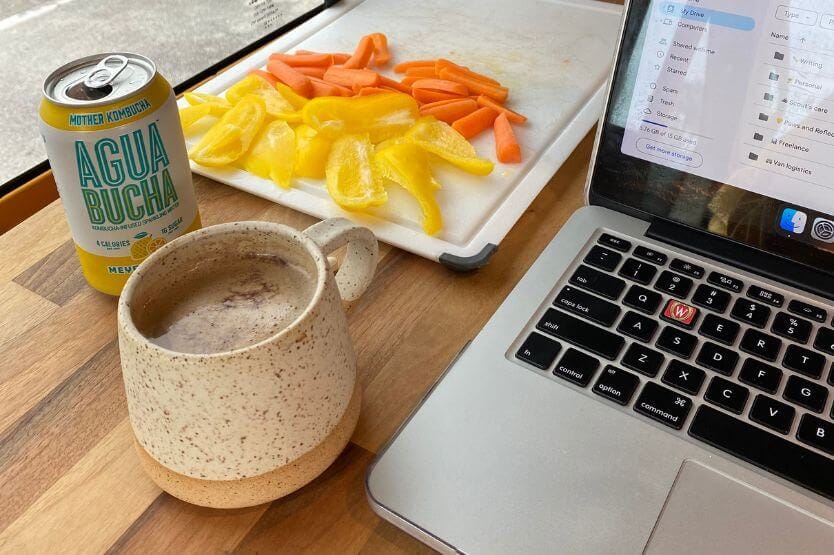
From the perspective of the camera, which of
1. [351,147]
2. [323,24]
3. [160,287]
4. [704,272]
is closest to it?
[160,287]

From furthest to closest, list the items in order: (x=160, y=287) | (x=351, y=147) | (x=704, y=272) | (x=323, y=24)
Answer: (x=323, y=24) → (x=351, y=147) → (x=704, y=272) → (x=160, y=287)

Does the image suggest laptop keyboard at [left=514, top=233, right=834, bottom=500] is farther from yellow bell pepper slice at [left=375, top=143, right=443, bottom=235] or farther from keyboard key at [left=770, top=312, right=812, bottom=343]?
yellow bell pepper slice at [left=375, top=143, right=443, bottom=235]

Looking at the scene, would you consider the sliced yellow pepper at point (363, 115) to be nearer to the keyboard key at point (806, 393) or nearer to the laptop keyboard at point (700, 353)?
the laptop keyboard at point (700, 353)

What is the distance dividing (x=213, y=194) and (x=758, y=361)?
1.61ft

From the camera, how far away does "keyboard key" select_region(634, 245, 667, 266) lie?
0.53 meters

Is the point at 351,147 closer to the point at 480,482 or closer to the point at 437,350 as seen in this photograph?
the point at 437,350

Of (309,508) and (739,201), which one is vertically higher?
(739,201)

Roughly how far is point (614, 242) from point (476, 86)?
31 cm

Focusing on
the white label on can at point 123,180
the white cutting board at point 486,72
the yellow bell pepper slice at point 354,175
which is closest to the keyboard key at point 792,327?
the white cutting board at point 486,72

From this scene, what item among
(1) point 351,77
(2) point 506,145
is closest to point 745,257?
(2) point 506,145

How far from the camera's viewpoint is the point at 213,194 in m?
0.69

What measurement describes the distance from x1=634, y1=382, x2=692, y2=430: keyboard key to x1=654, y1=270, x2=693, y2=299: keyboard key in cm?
8

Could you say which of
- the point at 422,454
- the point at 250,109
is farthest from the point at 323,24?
the point at 422,454

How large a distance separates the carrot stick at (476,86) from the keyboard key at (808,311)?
1.29ft
